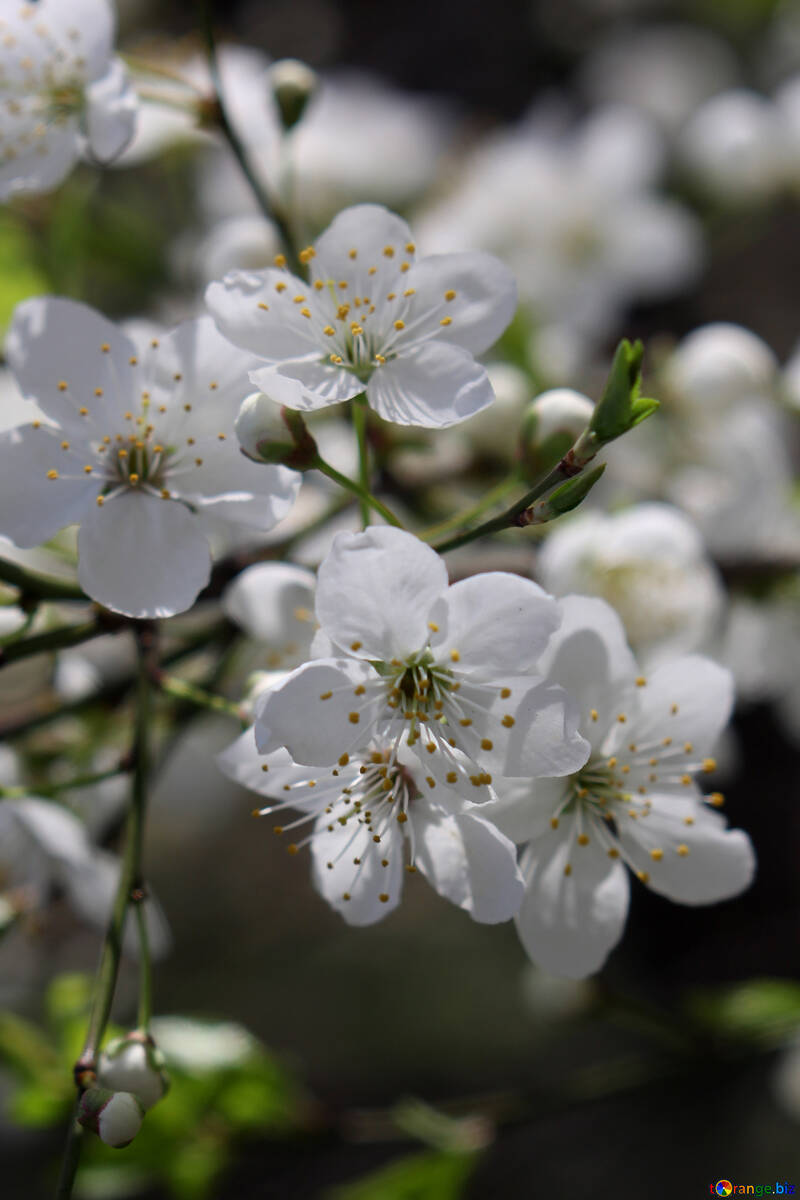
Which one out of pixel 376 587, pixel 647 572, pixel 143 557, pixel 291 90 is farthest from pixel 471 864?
pixel 291 90

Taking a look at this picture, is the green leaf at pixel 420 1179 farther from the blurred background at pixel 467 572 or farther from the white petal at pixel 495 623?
the white petal at pixel 495 623

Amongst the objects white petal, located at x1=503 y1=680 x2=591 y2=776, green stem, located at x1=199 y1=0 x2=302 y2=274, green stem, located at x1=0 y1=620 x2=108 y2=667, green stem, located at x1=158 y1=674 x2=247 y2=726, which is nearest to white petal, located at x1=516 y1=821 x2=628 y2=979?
white petal, located at x1=503 y1=680 x2=591 y2=776

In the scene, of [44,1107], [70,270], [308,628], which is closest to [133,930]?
[44,1107]

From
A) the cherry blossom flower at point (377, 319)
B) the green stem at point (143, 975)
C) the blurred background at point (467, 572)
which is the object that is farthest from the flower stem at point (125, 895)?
the cherry blossom flower at point (377, 319)

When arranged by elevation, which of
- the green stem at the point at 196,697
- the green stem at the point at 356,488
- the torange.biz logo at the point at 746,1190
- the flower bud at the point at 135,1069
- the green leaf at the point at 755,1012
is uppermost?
the green stem at the point at 356,488

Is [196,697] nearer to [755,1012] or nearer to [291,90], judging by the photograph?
[291,90]

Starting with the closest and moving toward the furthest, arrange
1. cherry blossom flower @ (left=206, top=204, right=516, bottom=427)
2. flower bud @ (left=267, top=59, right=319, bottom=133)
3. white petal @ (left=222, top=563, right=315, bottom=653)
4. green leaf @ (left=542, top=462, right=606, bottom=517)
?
1. green leaf @ (left=542, top=462, right=606, bottom=517)
2. cherry blossom flower @ (left=206, top=204, right=516, bottom=427)
3. white petal @ (left=222, top=563, right=315, bottom=653)
4. flower bud @ (left=267, top=59, right=319, bottom=133)

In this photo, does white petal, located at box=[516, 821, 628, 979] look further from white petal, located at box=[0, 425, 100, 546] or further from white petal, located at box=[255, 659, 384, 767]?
white petal, located at box=[0, 425, 100, 546]
